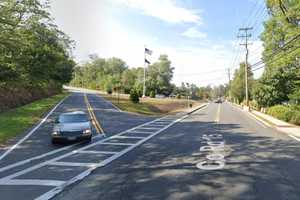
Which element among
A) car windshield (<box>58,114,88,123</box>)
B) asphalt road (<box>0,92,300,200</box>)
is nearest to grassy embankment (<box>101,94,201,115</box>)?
car windshield (<box>58,114,88,123</box>)

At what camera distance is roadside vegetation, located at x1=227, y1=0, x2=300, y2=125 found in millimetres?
33719

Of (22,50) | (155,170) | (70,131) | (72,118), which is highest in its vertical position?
(22,50)

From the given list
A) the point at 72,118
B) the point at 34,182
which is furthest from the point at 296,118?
the point at 34,182

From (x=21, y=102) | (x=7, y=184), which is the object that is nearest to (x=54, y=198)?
(x=7, y=184)

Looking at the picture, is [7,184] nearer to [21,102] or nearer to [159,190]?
[159,190]

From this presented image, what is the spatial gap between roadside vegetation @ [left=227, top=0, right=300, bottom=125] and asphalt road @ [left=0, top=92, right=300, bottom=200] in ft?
60.8

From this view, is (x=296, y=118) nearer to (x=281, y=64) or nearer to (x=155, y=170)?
(x=281, y=64)

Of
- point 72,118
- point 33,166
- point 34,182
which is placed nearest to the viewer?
point 34,182

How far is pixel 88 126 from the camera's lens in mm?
17688

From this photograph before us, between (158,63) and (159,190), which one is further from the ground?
(158,63)

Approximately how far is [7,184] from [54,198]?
2.19m

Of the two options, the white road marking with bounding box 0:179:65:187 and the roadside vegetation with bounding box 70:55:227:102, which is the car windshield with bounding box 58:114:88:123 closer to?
the white road marking with bounding box 0:179:65:187

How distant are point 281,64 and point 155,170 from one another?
3625 centimetres

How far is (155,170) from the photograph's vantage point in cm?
1083
